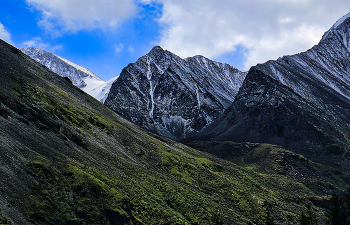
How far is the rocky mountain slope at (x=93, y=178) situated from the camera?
3912 cm

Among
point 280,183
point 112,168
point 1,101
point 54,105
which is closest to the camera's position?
point 1,101

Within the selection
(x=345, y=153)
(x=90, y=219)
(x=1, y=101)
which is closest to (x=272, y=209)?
(x=90, y=219)

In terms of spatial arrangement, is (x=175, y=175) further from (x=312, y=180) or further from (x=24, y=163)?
(x=312, y=180)

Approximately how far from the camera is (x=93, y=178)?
48.8 metres

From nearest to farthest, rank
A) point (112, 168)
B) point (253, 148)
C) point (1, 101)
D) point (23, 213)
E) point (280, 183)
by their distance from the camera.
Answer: point (23, 213) → point (1, 101) → point (112, 168) → point (280, 183) → point (253, 148)

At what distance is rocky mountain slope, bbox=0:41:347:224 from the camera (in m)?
39.1

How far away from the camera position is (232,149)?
198500mm

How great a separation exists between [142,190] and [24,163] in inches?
1067

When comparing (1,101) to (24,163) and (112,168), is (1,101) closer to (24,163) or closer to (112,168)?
(24,163)

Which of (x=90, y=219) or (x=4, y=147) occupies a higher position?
(x=4, y=147)

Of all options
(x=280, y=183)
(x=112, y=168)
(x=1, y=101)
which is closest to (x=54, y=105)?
(x=1, y=101)

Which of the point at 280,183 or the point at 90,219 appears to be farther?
the point at 280,183

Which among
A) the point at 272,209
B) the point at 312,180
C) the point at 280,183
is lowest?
the point at 272,209

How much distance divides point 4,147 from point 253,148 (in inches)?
6902
